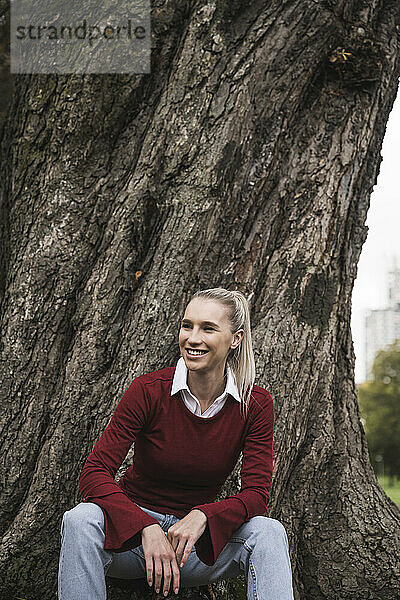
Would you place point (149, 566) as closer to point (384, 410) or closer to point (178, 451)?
point (178, 451)

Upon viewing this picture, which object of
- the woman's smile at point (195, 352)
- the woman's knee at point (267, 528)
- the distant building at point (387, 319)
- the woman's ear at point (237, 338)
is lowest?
the woman's knee at point (267, 528)

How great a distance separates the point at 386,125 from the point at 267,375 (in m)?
2.07

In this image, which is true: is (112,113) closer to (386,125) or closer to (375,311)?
(386,125)

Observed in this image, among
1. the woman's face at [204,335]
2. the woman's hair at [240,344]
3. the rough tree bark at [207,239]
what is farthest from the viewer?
the rough tree bark at [207,239]

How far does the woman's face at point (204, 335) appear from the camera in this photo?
10.3ft

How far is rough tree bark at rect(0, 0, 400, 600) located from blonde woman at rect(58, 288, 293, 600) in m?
0.75

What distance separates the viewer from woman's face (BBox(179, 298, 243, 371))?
10.3ft

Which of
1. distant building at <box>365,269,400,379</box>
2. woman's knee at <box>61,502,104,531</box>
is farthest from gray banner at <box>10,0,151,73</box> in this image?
distant building at <box>365,269,400,379</box>

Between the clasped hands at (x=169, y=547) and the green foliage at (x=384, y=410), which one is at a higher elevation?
the clasped hands at (x=169, y=547)

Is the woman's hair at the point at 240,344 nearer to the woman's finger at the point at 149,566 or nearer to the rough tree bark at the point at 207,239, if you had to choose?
the rough tree bark at the point at 207,239

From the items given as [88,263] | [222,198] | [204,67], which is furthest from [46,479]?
[204,67]

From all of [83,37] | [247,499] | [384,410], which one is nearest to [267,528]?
[247,499]

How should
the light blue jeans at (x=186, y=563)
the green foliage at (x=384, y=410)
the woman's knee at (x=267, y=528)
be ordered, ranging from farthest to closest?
the green foliage at (x=384, y=410) → the woman's knee at (x=267, y=528) → the light blue jeans at (x=186, y=563)

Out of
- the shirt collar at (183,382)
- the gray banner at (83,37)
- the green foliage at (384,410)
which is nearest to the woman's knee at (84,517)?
the shirt collar at (183,382)
